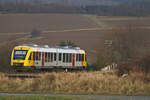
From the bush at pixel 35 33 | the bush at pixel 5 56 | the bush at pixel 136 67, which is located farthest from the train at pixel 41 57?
the bush at pixel 35 33

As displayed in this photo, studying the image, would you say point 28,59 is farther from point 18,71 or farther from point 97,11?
point 97,11

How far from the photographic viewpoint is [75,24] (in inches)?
3561

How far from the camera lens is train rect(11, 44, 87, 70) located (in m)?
35.2

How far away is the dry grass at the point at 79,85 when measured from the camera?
69.0 feet

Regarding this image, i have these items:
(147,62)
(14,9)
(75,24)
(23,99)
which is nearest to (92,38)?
(75,24)

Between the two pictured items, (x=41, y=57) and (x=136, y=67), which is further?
(x=41, y=57)

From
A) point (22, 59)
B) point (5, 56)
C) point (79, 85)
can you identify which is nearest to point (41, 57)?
point (22, 59)

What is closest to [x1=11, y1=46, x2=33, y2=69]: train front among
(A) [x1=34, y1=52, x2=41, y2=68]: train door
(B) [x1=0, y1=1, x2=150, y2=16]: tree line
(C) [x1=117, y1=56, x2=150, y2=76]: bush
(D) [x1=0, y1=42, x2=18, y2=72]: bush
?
(A) [x1=34, y1=52, x2=41, y2=68]: train door

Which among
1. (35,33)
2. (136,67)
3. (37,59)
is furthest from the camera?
(35,33)

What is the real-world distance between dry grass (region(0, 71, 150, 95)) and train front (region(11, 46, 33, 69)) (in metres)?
11.3

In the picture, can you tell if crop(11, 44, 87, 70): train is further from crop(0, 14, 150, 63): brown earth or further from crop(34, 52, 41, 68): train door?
crop(0, 14, 150, 63): brown earth

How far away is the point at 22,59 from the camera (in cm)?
3528

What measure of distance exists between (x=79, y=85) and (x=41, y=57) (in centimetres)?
1440

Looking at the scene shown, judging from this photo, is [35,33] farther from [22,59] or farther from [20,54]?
[22,59]
